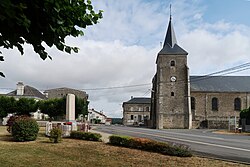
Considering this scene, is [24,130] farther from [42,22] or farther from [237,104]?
[237,104]

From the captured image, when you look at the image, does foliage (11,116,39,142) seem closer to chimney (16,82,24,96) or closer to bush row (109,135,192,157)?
bush row (109,135,192,157)

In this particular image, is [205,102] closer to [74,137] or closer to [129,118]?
[129,118]

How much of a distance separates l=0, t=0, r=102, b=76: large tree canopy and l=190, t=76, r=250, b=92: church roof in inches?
2193

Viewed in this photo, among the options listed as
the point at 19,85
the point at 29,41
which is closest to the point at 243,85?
the point at 19,85

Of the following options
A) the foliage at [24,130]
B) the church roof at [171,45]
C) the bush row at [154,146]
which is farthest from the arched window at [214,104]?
the foliage at [24,130]

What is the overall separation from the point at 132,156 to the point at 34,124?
21.7 ft

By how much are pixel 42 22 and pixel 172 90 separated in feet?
167

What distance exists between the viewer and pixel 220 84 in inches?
2397

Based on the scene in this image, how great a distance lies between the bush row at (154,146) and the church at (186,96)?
128 ft

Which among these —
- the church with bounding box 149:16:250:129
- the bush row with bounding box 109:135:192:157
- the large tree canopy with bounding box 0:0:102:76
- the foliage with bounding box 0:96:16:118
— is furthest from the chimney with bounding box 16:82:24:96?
the large tree canopy with bounding box 0:0:102:76

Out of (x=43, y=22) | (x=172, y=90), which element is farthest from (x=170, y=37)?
(x=43, y=22)

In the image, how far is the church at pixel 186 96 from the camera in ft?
171

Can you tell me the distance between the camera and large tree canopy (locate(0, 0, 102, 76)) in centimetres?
309

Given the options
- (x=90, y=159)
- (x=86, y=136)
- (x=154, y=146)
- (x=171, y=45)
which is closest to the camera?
(x=90, y=159)
